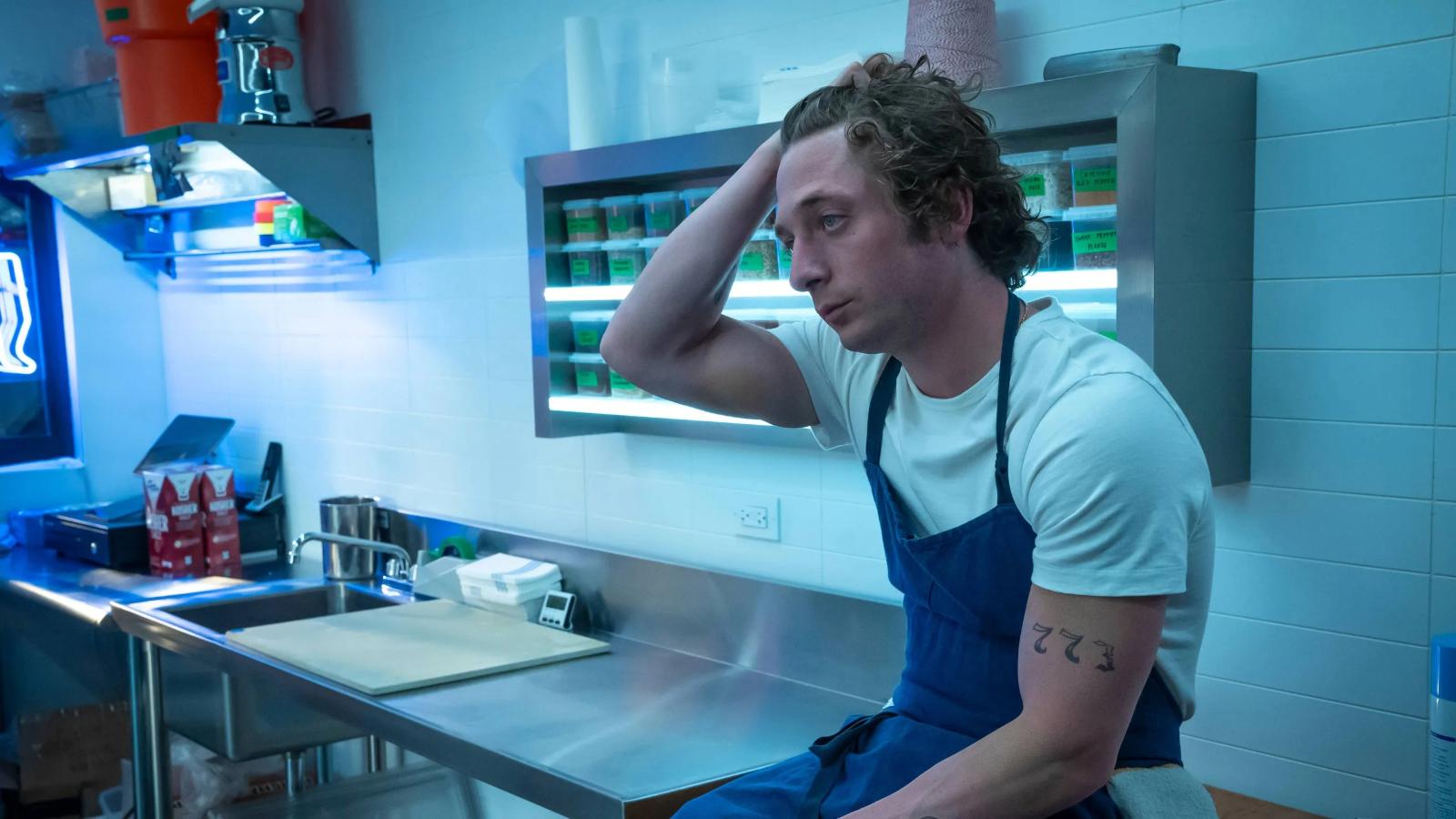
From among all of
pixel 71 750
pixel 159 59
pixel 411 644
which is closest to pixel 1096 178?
pixel 411 644

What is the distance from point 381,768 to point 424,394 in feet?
3.26

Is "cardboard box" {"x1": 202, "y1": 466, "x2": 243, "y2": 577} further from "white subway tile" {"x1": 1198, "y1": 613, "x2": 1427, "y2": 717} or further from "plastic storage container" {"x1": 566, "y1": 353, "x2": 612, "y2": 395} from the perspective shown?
"white subway tile" {"x1": 1198, "y1": 613, "x2": 1427, "y2": 717}

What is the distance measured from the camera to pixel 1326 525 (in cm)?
189

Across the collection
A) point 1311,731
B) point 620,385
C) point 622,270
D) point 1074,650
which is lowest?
point 1311,731

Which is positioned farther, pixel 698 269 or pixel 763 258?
pixel 763 258

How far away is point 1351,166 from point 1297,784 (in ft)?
2.90

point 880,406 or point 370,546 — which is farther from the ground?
point 880,406

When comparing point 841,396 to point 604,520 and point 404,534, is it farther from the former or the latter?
point 404,534

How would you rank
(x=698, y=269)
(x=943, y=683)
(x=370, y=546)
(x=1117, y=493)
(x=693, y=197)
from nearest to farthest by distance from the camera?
(x=1117, y=493)
(x=943, y=683)
(x=698, y=269)
(x=693, y=197)
(x=370, y=546)

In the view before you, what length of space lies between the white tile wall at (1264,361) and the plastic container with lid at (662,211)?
250 mm

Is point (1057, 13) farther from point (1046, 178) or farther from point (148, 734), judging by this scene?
point (148, 734)

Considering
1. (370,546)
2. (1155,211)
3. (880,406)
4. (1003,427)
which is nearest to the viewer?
(1003,427)

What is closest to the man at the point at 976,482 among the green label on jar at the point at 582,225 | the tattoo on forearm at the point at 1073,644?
the tattoo on forearm at the point at 1073,644

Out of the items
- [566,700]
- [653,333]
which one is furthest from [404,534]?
[653,333]
